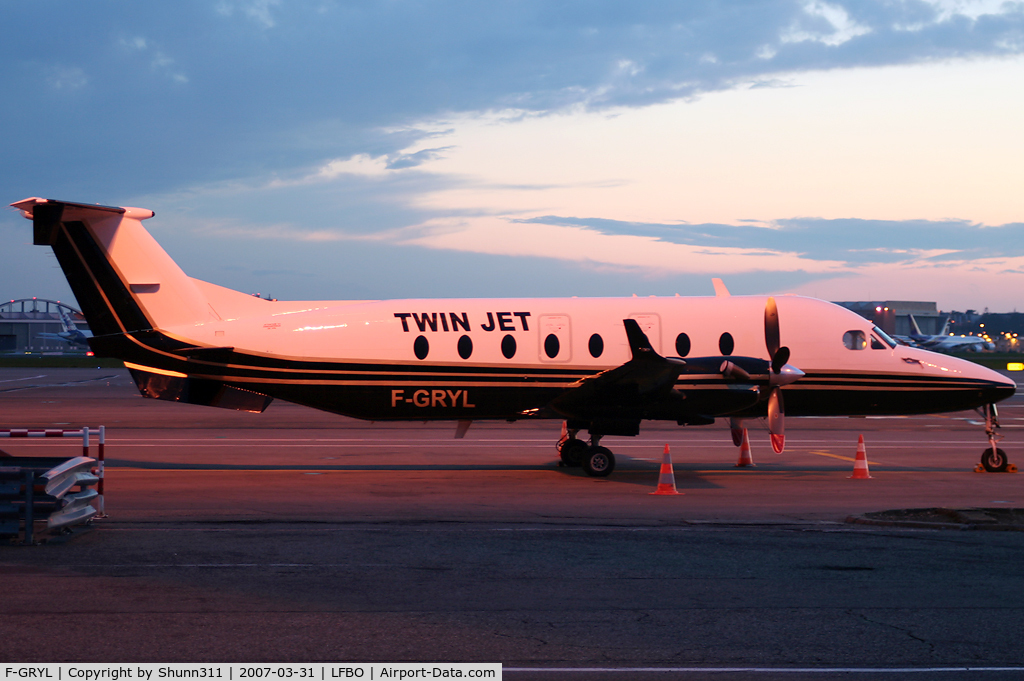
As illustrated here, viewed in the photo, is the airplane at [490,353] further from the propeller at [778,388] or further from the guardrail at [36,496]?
the guardrail at [36,496]

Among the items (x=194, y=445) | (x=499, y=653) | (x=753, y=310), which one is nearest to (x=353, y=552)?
(x=499, y=653)

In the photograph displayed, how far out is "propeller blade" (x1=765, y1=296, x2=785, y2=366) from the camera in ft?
57.3

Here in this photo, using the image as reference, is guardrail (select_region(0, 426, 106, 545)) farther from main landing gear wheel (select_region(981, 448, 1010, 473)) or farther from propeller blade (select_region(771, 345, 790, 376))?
main landing gear wheel (select_region(981, 448, 1010, 473))

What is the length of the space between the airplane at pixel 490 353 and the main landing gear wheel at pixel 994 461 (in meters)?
0.04

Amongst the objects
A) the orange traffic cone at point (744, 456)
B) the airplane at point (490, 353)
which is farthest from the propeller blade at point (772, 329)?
the orange traffic cone at point (744, 456)

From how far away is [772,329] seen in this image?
17516mm

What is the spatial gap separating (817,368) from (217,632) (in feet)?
45.9

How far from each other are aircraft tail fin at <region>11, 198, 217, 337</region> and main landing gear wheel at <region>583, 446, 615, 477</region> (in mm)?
8157

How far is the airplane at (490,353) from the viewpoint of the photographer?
55.3 feet

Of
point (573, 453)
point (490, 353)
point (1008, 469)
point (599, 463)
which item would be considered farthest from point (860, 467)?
point (490, 353)
